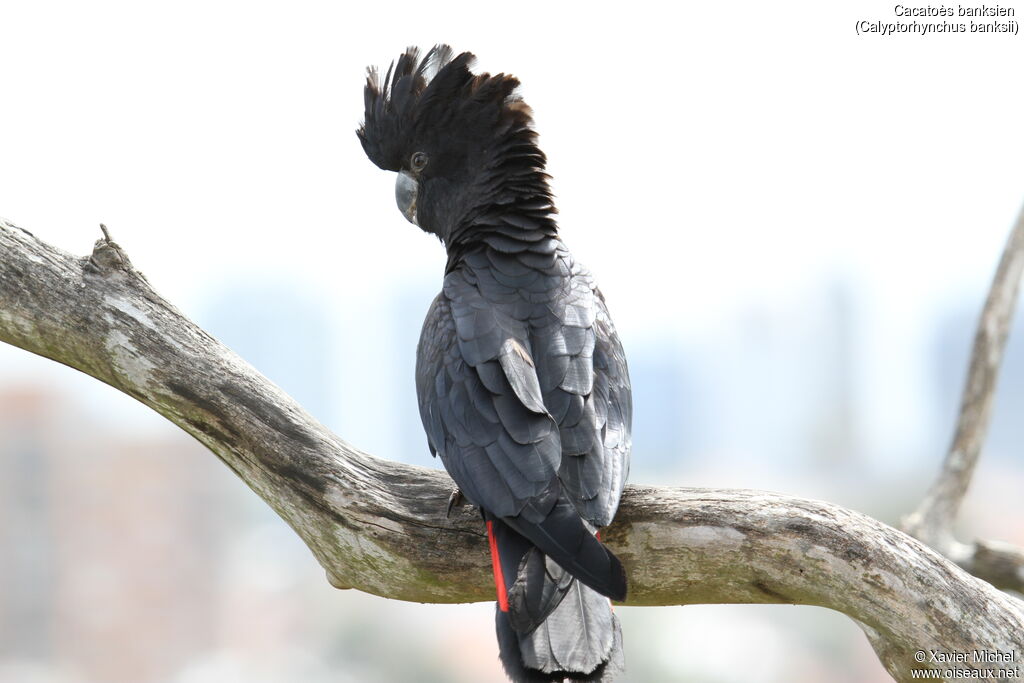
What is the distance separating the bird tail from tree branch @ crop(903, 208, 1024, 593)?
6.44 ft

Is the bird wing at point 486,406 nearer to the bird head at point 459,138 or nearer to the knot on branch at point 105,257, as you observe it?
the bird head at point 459,138

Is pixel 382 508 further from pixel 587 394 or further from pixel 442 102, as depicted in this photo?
pixel 442 102

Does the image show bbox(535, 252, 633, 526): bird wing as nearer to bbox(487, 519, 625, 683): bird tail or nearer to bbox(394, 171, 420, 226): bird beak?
bbox(487, 519, 625, 683): bird tail

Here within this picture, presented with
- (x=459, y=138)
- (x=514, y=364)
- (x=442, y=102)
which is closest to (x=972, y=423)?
(x=514, y=364)

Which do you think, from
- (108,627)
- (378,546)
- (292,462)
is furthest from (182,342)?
(108,627)

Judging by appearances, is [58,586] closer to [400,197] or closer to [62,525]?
[62,525]

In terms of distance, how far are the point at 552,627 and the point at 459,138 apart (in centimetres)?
179

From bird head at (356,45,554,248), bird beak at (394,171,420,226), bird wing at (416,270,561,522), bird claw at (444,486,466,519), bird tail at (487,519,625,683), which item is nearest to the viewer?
bird tail at (487,519,625,683)

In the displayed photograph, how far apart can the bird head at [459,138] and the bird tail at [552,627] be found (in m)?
1.33

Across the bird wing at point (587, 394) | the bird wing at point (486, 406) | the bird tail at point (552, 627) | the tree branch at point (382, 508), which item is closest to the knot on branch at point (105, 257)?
the tree branch at point (382, 508)

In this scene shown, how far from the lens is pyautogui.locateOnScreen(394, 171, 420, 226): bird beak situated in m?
3.17

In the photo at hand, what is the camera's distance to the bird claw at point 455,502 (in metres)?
2.35

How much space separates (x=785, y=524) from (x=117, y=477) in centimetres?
1428

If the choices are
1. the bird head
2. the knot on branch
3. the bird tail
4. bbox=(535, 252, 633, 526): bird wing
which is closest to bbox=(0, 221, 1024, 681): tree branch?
the knot on branch
